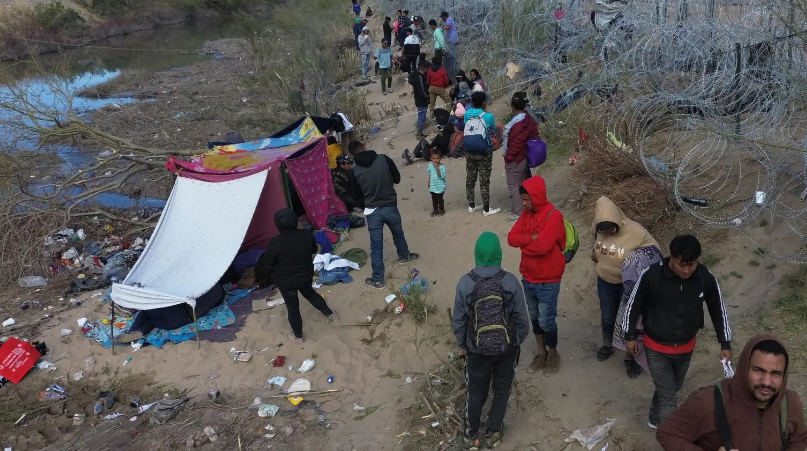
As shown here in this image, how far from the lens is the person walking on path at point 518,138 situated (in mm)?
6023

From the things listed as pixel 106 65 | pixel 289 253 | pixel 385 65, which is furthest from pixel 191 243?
pixel 106 65

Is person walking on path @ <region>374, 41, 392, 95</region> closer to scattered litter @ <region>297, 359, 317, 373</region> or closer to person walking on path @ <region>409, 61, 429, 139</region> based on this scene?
person walking on path @ <region>409, 61, 429, 139</region>

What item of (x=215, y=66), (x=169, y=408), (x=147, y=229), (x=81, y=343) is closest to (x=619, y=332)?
(x=169, y=408)

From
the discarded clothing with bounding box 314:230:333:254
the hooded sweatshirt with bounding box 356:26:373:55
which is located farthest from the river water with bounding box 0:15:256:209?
the hooded sweatshirt with bounding box 356:26:373:55

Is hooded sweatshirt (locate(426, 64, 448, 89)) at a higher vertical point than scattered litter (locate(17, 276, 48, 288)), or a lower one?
higher

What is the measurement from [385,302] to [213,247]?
6.32ft

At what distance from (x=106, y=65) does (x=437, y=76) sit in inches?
746

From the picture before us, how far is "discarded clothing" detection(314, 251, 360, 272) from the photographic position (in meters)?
6.41

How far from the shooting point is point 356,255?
22.0 ft

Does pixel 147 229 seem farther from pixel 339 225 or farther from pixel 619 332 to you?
pixel 619 332

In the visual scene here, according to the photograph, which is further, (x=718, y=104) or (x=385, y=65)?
(x=385, y=65)

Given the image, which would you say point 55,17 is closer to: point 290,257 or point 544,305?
point 290,257

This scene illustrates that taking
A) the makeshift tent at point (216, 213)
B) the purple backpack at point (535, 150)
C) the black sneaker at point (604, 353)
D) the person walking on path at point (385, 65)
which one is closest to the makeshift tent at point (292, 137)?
the makeshift tent at point (216, 213)

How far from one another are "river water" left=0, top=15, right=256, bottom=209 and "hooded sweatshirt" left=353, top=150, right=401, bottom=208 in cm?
521
